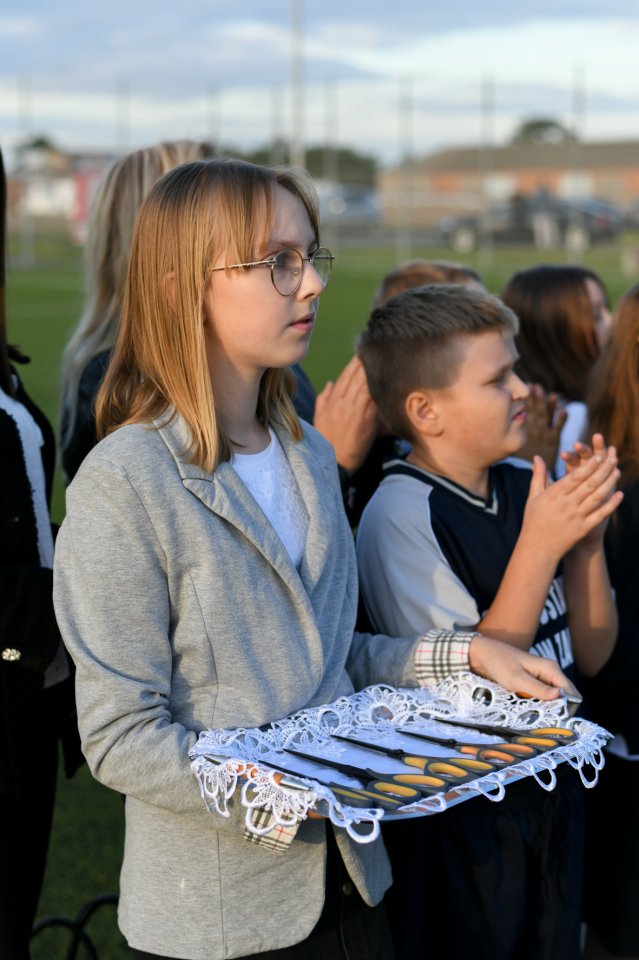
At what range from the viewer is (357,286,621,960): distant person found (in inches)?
82.9

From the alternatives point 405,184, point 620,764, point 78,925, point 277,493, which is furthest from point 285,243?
point 405,184

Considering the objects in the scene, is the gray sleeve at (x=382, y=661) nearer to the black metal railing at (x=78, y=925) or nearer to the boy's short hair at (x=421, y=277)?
the black metal railing at (x=78, y=925)

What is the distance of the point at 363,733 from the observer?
5.81ft

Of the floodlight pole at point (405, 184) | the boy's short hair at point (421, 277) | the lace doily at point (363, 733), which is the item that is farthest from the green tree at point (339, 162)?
the lace doily at point (363, 733)

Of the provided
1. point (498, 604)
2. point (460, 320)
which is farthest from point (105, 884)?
point (460, 320)

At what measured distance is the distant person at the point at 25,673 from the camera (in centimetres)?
205

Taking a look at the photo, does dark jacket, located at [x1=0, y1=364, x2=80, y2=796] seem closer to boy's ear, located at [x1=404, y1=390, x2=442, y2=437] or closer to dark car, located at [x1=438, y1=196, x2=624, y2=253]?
boy's ear, located at [x1=404, y1=390, x2=442, y2=437]

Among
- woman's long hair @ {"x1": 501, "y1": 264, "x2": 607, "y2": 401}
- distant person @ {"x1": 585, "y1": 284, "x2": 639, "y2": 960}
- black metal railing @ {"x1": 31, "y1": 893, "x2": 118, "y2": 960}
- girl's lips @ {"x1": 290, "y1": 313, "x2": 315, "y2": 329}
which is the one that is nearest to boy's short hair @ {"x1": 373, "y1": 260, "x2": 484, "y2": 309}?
woman's long hair @ {"x1": 501, "y1": 264, "x2": 607, "y2": 401}

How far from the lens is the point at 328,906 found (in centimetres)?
185

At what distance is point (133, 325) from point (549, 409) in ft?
4.98

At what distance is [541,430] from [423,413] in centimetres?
71

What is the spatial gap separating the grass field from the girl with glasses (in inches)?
57.4

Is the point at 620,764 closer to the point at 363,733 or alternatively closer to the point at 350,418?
the point at 350,418

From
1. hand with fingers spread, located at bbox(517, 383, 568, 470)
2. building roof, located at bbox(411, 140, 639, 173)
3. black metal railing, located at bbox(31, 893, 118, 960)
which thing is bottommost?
black metal railing, located at bbox(31, 893, 118, 960)
